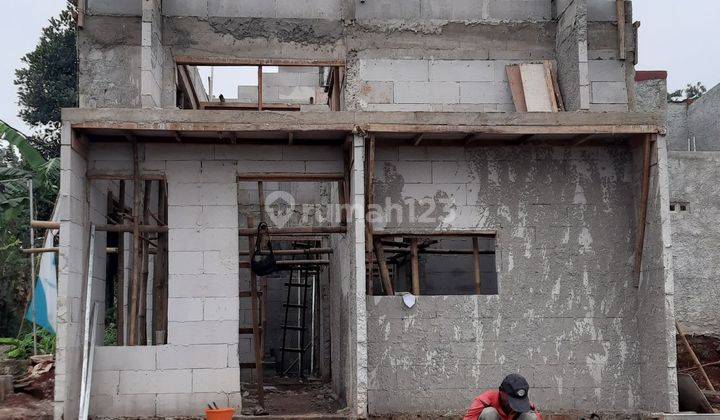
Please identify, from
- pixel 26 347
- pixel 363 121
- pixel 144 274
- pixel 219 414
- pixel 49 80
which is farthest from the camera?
pixel 49 80

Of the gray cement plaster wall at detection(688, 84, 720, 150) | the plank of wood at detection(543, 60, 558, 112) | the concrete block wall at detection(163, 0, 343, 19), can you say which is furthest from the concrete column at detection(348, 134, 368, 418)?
the gray cement plaster wall at detection(688, 84, 720, 150)

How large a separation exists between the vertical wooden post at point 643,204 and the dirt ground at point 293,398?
4.61 m

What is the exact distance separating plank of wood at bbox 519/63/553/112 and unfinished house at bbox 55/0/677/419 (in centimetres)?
3

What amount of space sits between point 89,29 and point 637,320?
853 centimetres

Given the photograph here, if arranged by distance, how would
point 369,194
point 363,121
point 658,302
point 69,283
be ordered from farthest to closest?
point 369,194 < point 658,302 < point 363,121 < point 69,283

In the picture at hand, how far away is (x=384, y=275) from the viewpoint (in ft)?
34.8

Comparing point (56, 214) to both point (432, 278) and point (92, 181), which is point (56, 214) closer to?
point (92, 181)

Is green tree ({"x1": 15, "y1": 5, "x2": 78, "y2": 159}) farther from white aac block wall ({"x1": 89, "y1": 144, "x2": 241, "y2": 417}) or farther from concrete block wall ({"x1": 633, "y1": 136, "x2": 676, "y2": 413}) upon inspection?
concrete block wall ({"x1": 633, "y1": 136, "x2": 676, "y2": 413})

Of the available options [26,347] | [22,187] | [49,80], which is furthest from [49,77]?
[26,347]

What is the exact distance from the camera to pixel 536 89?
11531 millimetres

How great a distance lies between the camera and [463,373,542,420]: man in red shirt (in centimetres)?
536

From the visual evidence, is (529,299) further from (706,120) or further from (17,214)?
(17,214)

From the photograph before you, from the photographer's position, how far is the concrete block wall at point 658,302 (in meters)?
9.98

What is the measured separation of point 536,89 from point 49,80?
73.7 feet
